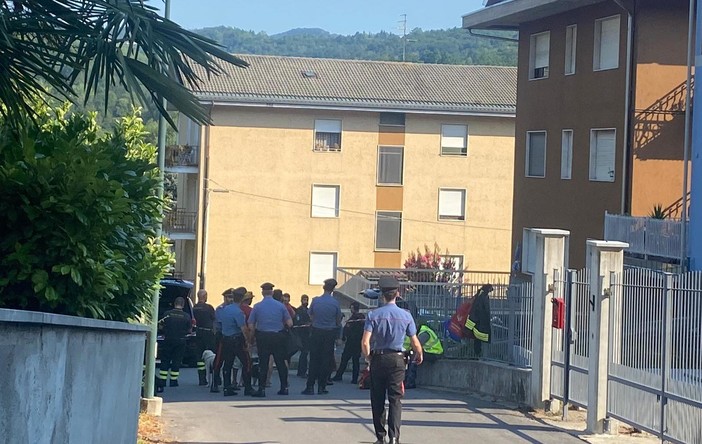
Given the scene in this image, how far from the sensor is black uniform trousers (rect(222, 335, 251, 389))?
17328 millimetres

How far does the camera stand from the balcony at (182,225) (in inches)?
1933

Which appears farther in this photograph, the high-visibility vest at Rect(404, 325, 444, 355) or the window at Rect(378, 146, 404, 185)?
the window at Rect(378, 146, 404, 185)

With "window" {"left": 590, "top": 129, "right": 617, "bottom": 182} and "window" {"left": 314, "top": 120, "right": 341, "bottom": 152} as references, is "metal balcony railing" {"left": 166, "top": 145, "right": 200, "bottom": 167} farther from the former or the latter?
"window" {"left": 590, "top": 129, "right": 617, "bottom": 182}

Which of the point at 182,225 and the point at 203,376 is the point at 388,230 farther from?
the point at 203,376

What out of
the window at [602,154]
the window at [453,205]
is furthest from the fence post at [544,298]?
the window at [453,205]

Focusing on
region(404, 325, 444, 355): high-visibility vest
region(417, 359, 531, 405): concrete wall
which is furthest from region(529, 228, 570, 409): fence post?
region(404, 325, 444, 355): high-visibility vest

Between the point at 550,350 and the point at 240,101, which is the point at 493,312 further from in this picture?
the point at 240,101

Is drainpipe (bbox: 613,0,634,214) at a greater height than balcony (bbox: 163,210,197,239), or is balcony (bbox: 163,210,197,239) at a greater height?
drainpipe (bbox: 613,0,634,214)

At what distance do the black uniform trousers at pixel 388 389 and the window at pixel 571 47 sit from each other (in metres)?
19.4

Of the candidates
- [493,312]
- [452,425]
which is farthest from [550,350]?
[493,312]

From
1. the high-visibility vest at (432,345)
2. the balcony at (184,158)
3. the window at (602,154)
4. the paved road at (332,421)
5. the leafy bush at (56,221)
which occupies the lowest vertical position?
the paved road at (332,421)

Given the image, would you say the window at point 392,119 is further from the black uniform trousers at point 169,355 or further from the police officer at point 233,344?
the police officer at point 233,344

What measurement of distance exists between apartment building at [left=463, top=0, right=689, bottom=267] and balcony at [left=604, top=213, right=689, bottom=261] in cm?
112

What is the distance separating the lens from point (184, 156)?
49750mm
